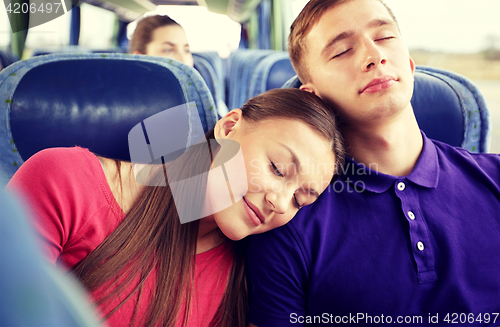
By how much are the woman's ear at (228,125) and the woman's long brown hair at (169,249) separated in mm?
21

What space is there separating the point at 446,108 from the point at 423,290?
0.55m

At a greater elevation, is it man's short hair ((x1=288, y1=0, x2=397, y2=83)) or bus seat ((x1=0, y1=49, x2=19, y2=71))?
man's short hair ((x1=288, y1=0, x2=397, y2=83))

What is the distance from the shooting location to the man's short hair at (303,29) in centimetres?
81

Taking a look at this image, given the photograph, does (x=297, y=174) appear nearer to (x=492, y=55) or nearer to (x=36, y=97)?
(x=36, y=97)

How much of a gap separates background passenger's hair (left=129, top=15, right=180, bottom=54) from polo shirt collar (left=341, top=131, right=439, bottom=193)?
5.14ft

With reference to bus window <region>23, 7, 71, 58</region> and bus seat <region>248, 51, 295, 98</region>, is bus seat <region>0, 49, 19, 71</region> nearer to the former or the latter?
bus window <region>23, 7, 71, 58</region>

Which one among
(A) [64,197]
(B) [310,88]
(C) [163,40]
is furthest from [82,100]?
(C) [163,40]

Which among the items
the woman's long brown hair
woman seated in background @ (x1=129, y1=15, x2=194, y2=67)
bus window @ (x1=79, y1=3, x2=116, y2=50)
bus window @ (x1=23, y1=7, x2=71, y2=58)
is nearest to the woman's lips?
the woman's long brown hair

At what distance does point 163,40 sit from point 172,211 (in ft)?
4.89

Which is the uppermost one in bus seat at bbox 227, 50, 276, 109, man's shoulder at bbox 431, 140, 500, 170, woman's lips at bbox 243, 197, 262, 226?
woman's lips at bbox 243, 197, 262, 226

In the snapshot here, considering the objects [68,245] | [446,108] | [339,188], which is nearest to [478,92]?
[446,108]

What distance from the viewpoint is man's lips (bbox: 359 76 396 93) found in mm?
717

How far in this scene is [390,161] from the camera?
0.83 metres

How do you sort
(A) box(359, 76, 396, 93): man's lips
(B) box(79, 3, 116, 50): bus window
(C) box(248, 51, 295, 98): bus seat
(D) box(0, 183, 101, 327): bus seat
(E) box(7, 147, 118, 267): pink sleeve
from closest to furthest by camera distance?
(D) box(0, 183, 101, 327): bus seat
(E) box(7, 147, 118, 267): pink sleeve
(A) box(359, 76, 396, 93): man's lips
(C) box(248, 51, 295, 98): bus seat
(B) box(79, 3, 116, 50): bus window
